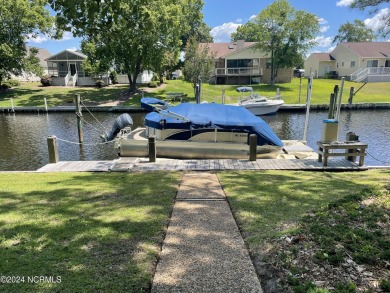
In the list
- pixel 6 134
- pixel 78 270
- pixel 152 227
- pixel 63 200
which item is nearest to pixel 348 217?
pixel 152 227

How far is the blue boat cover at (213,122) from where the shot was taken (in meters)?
12.1

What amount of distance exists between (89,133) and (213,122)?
11.3 meters

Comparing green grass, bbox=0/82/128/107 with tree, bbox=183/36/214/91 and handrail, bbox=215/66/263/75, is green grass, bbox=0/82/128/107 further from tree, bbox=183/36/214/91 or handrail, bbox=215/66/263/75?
handrail, bbox=215/66/263/75

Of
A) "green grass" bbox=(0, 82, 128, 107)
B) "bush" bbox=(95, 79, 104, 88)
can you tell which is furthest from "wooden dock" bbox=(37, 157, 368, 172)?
"bush" bbox=(95, 79, 104, 88)

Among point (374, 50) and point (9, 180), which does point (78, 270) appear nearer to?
point (9, 180)

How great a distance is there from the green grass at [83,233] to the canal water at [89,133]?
7.60 m

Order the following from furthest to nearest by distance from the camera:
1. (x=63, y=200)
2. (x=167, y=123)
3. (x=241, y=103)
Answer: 1. (x=241, y=103)
2. (x=167, y=123)
3. (x=63, y=200)

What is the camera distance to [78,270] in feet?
12.0

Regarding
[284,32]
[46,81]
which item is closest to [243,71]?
[284,32]

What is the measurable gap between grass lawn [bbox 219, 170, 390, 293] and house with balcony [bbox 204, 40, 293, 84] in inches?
1603

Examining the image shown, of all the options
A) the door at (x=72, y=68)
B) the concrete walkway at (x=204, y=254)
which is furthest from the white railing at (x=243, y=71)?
the concrete walkway at (x=204, y=254)

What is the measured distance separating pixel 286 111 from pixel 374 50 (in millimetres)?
30709

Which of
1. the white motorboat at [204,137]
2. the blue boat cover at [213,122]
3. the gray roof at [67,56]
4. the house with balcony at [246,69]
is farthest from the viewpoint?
the gray roof at [67,56]

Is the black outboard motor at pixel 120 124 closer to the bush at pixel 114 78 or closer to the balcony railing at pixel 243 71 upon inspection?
the bush at pixel 114 78
